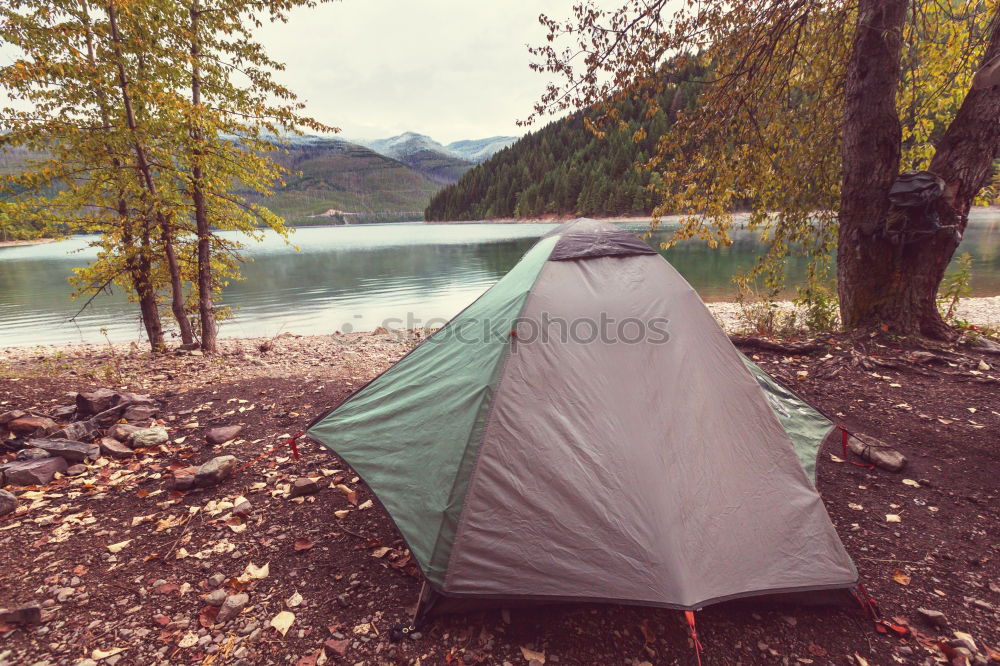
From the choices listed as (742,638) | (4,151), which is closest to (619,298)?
(742,638)

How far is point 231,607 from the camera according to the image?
2.70 m

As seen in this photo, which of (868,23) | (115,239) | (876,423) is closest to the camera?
(876,423)

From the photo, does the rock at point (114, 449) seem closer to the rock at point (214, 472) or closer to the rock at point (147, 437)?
the rock at point (147, 437)

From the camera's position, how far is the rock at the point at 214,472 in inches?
159

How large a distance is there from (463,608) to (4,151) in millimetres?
9806

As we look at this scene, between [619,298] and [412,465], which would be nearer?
[412,465]

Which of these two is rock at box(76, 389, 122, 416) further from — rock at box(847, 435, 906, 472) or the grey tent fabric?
rock at box(847, 435, 906, 472)

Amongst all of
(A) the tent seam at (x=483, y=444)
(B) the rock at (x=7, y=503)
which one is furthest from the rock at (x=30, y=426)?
(A) the tent seam at (x=483, y=444)

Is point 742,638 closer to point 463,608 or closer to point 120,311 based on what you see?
point 463,608

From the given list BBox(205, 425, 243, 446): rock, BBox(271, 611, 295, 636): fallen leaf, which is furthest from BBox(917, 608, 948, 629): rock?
BBox(205, 425, 243, 446): rock

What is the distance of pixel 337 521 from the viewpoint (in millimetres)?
3584

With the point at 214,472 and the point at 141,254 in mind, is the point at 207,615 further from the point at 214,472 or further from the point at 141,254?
the point at 141,254

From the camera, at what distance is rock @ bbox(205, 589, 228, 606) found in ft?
9.10

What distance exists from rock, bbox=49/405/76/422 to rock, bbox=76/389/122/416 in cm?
8
